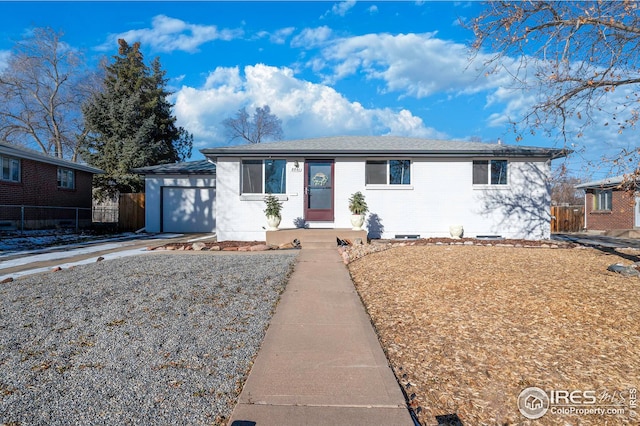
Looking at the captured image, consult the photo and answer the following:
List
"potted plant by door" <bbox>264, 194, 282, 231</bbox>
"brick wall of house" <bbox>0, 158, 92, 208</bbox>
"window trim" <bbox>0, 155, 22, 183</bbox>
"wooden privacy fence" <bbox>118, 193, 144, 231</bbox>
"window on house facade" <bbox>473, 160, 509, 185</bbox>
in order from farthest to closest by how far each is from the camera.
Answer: "wooden privacy fence" <bbox>118, 193, 144, 231</bbox> < "brick wall of house" <bbox>0, 158, 92, 208</bbox> < "window trim" <bbox>0, 155, 22, 183</bbox> < "window on house facade" <bbox>473, 160, 509, 185</bbox> < "potted plant by door" <bbox>264, 194, 282, 231</bbox>

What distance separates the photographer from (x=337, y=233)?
1032cm

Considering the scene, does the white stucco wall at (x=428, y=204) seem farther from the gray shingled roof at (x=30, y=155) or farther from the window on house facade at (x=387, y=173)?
the gray shingled roof at (x=30, y=155)

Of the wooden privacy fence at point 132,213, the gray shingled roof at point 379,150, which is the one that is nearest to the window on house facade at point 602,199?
the gray shingled roof at point 379,150

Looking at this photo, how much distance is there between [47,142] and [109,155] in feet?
44.0

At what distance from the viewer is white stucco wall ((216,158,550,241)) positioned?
11734 mm

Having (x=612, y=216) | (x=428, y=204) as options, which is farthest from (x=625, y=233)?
(x=428, y=204)

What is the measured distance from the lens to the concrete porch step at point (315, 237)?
9867mm

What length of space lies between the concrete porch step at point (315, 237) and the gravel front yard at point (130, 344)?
3.68 meters

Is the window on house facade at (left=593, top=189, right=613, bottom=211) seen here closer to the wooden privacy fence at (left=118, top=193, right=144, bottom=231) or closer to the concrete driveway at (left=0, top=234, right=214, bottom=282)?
the concrete driveway at (left=0, top=234, right=214, bottom=282)

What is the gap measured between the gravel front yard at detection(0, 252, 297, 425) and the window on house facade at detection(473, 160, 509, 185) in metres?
8.47

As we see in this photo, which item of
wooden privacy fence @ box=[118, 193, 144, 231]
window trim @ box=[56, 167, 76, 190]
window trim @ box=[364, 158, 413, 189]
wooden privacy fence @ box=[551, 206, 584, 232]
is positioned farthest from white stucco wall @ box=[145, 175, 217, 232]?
wooden privacy fence @ box=[551, 206, 584, 232]

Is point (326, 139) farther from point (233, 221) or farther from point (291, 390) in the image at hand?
point (291, 390)

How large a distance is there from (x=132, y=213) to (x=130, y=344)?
53.9ft

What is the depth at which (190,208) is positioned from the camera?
1664 cm
